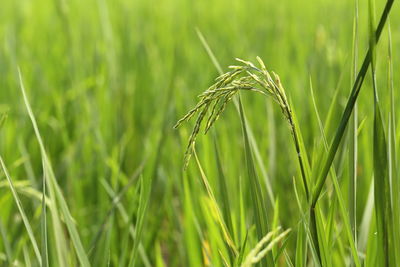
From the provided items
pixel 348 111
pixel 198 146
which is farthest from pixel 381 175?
pixel 198 146

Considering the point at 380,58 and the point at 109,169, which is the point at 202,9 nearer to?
the point at 380,58

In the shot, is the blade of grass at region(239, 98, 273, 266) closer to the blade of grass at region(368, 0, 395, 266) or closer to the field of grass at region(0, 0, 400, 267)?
the field of grass at region(0, 0, 400, 267)

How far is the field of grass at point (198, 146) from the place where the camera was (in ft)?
1.82

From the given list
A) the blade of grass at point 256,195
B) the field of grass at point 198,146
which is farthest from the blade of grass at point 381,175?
the blade of grass at point 256,195

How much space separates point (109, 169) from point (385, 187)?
80 cm

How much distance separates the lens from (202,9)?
3.82 metres

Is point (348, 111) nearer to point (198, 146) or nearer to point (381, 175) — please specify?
point (381, 175)

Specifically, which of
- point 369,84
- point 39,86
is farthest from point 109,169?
point 369,84

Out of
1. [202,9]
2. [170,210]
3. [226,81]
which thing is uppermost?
[202,9]

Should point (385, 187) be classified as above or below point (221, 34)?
below

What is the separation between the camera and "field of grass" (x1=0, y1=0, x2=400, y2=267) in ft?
1.82

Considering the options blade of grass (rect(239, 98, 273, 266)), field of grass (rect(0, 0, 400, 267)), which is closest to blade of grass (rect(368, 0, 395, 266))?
field of grass (rect(0, 0, 400, 267))

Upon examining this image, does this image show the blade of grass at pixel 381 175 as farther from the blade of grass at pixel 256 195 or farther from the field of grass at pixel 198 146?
the blade of grass at pixel 256 195

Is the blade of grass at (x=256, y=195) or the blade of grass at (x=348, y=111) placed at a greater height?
the blade of grass at (x=348, y=111)
